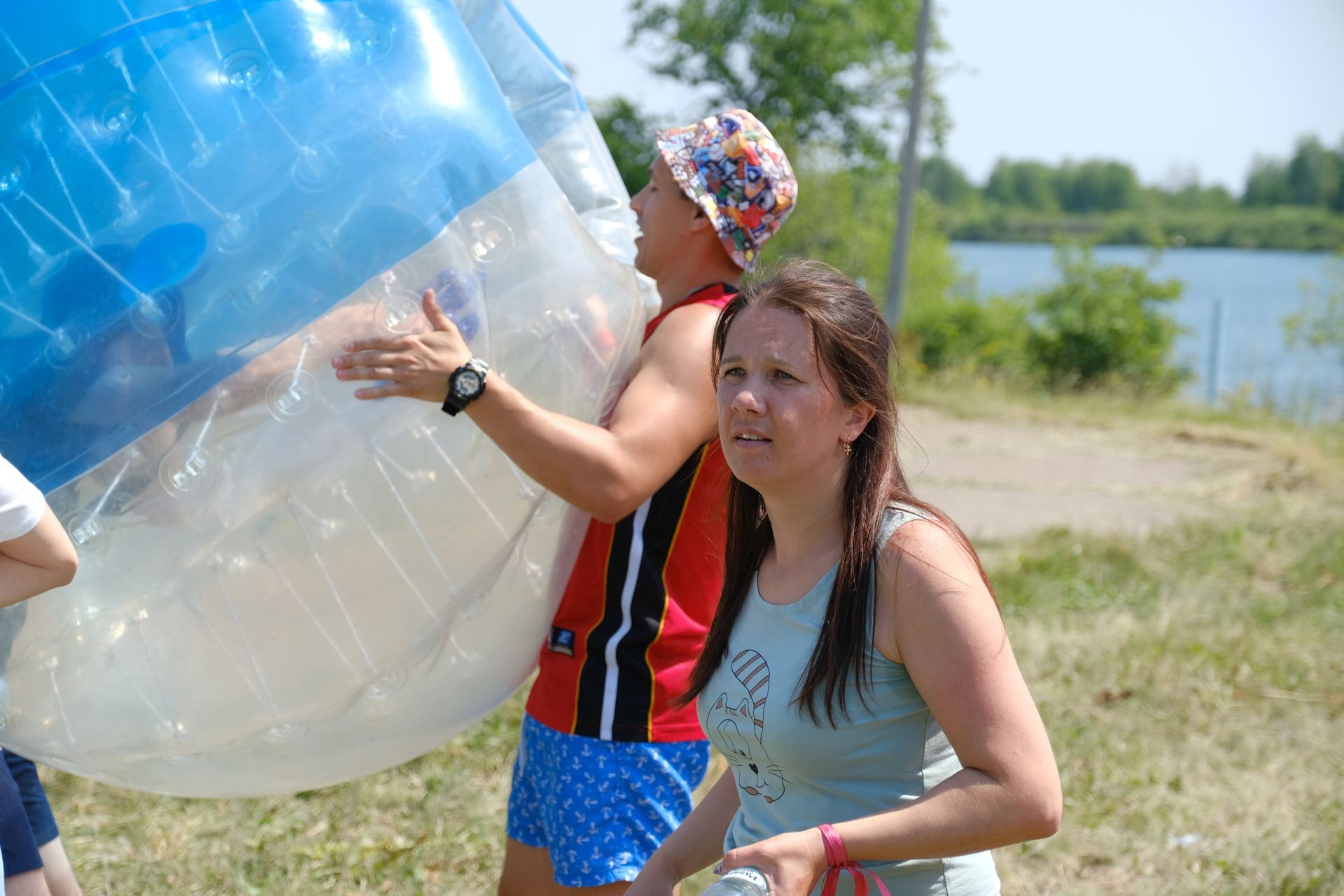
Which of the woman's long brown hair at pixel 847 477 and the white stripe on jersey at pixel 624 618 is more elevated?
the woman's long brown hair at pixel 847 477

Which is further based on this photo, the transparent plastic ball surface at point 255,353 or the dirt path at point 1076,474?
the dirt path at point 1076,474

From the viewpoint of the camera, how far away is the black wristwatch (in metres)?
1.80

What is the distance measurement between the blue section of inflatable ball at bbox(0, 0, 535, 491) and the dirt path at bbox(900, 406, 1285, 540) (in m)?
4.65

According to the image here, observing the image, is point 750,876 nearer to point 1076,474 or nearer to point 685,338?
point 685,338

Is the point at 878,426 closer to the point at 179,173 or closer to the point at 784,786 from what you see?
the point at 784,786

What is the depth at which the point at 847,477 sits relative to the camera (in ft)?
Result: 5.17

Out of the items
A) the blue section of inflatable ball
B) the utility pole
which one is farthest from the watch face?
the utility pole

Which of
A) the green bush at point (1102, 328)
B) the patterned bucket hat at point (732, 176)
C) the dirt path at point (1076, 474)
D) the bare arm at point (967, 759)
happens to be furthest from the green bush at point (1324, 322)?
the bare arm at point (967, 759)

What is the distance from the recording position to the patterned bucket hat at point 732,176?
211 cm

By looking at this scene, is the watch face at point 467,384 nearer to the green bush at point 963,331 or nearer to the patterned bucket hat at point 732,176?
the patterned bucket hat at point 732,176

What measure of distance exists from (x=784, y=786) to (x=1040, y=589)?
4.11m

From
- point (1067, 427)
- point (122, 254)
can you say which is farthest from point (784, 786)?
point (1067, 427)

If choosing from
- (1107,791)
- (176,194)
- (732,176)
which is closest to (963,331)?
(1107,791)

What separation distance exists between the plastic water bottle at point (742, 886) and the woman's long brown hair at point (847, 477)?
235 mm
